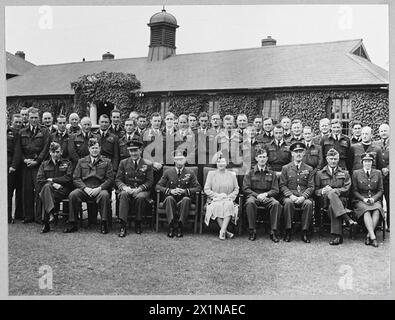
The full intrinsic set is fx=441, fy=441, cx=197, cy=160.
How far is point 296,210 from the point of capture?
5684 mm

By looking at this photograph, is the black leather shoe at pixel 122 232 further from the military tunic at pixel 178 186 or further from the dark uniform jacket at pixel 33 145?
the dark uniform jacket at pixel 33 145

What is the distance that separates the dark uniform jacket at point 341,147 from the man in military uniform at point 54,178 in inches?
143

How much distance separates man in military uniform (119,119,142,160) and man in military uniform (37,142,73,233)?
2.48 feet

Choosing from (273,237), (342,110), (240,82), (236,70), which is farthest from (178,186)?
(236,70)

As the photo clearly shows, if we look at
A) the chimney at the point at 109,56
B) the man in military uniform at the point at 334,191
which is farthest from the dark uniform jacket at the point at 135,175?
the chimney at the point at 109,56

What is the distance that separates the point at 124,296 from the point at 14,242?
75.9 inches

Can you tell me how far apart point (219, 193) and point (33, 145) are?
2804mm

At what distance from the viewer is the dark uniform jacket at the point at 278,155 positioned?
6.28m

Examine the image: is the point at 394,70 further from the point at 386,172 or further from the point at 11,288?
the point at 11,288

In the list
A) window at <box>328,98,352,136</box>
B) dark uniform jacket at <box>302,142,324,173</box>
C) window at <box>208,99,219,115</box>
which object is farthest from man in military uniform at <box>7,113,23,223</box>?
window at <box>328,98,352,136</box>

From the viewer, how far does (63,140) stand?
6.56 m

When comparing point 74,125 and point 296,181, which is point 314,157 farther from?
point 74,125

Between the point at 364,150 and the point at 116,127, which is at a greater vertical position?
the point at 116,127

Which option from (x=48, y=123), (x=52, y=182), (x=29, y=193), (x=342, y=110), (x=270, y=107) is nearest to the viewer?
(x=52, y=182)
